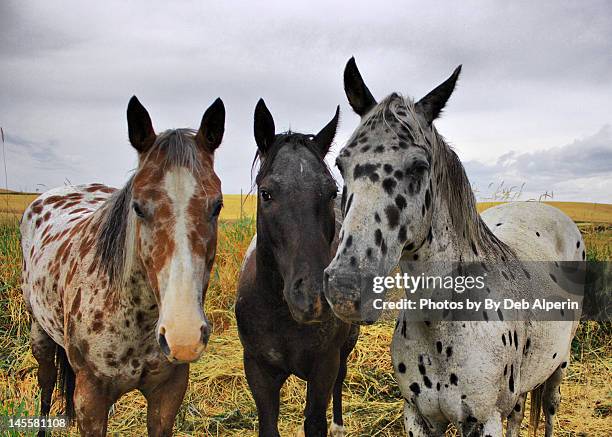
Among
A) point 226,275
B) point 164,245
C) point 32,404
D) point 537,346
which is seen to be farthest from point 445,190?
point 226,275

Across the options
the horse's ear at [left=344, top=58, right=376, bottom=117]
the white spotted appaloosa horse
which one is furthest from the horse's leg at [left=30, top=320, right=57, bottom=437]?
the horse's ear at [left=344, top=58, right=376, bottom=117]

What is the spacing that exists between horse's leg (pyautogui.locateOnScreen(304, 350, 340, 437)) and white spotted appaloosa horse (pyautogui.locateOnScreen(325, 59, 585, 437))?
0.61m

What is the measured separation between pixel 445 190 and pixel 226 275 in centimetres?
467

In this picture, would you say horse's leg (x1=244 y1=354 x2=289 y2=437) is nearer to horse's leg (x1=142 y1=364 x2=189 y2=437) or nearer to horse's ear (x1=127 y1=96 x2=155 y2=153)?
horse's leg (x1=142 y1=364 x2=189 y2=437)

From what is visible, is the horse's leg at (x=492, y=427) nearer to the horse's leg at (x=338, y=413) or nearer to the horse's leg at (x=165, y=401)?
the horse's leg at (x=165, y=401)

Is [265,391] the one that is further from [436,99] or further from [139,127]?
[436,99]

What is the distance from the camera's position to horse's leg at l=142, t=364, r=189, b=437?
296 cm

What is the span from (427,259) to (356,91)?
0.90 meters

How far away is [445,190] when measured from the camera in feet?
7.83

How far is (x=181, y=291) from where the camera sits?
85.0 inches

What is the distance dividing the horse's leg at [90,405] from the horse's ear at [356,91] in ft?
6.67

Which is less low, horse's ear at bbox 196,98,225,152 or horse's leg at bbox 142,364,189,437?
horse's ear at bbox 196,98,225,152

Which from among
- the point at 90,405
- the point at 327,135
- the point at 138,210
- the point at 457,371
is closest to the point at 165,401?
the point at 90,405

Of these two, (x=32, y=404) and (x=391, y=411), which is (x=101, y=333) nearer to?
(x=32, y=404)
